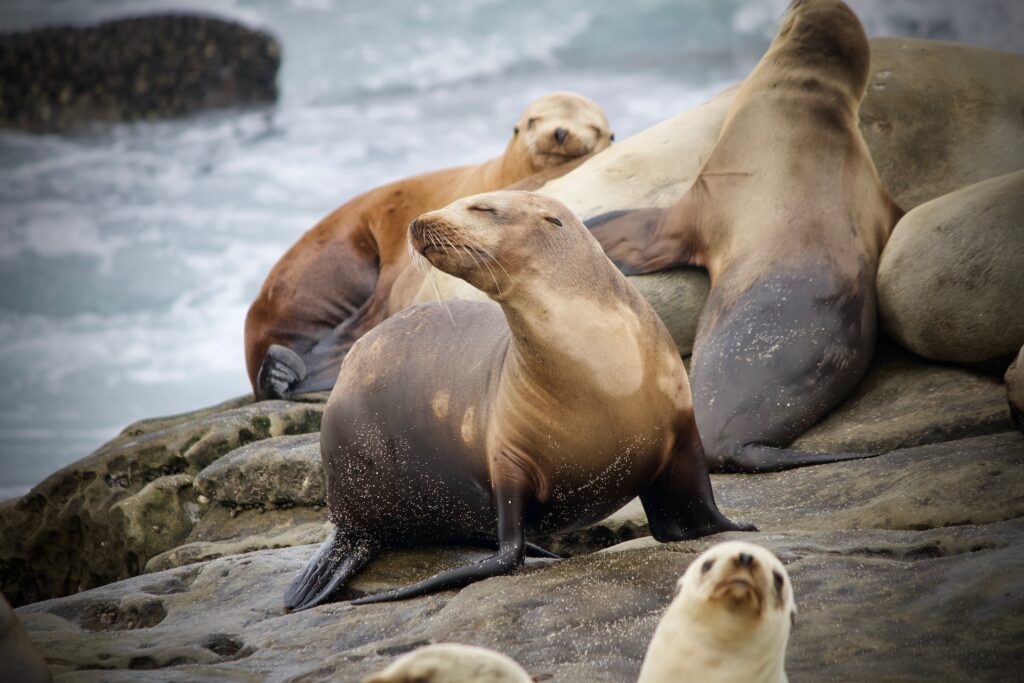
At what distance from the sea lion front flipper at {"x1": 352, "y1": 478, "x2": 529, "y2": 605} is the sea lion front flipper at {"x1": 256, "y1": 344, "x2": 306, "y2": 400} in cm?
392

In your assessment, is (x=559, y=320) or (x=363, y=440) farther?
(x=363, y=440)

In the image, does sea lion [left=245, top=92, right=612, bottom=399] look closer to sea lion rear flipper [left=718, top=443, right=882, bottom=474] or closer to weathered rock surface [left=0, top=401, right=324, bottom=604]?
weathered rock surface [left=0, top=401, right=324, bottom=604]

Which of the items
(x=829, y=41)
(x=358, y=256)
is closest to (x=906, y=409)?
(x=829, y=41)

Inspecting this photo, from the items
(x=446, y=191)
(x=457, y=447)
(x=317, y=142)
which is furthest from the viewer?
(x=317, y=142)

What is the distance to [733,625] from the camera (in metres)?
2.17

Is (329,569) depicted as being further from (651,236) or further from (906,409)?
(651,236)

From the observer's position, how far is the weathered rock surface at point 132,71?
61.0 ft

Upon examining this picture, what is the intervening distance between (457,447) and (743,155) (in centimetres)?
250

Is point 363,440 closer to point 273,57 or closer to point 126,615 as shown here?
point 126,615

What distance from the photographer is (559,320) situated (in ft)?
11.3

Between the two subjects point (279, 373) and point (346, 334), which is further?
point (346, 334)

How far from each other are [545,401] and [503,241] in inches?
17.9

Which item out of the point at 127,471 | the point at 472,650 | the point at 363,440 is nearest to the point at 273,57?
the point at 127,471

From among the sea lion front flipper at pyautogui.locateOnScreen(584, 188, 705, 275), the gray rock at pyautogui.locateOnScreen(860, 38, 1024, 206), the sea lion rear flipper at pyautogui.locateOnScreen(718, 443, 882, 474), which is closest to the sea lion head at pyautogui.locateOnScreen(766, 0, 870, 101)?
the gray rock at pyautogui.locateOnScreen(860, 38, 1024, 206)
